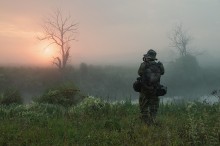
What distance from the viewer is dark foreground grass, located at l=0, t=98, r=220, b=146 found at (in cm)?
1161

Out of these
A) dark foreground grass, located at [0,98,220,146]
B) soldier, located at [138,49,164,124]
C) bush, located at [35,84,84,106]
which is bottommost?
dark foreground grass, located at [0,98,220,146]

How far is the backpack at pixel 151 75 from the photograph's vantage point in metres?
14.5

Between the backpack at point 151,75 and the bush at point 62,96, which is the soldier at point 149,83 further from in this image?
the bush at point 62,96

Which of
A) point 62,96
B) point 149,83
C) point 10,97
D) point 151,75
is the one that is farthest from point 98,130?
point 10,97

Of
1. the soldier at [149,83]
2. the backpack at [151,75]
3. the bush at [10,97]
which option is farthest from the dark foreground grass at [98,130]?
the bush at [10,97]

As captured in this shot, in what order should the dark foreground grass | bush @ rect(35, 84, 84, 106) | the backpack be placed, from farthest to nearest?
bush @ rect(35, 84, 84, 106), the backpack, the dark foreground grass

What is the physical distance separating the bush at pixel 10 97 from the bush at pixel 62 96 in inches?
71.8

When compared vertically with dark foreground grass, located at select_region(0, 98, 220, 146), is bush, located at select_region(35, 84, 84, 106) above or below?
above

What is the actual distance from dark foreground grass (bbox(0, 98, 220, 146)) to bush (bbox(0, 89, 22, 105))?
5104 millimetres

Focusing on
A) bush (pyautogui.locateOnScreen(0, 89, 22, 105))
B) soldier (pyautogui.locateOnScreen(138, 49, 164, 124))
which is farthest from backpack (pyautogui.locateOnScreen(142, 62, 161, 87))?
bush (pyautogui.locateOnScreen(0, 89, 22, 105))

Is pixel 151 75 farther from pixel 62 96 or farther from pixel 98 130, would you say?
pixel 62 96

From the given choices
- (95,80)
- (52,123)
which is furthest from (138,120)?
(95,80)

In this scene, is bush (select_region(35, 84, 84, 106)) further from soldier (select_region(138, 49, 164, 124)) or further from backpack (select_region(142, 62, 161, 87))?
backpack (select_region(142, 62, 161, 87))

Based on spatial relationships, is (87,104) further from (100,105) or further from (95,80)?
(95,80)
